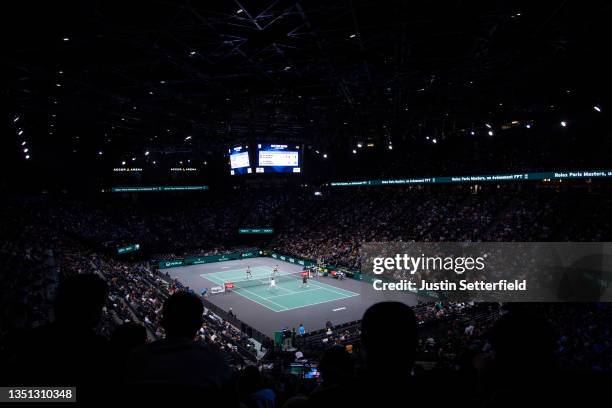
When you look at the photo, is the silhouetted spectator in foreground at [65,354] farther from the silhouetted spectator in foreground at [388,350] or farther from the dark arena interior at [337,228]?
the silhouetted spectator in foreground at [388,350]

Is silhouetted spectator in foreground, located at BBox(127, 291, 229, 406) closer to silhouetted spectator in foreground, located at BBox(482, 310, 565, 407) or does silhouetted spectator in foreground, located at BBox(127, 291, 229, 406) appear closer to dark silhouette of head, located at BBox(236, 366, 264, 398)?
silhouetted spectator in foreground, located at BBox(482, 310, 565, 407)

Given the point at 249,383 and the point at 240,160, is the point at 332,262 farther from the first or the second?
the point at 249,383

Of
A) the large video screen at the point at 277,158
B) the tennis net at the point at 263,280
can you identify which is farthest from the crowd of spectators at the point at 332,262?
the large video screen at the point at 277,158

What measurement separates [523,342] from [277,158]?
94.9 feet

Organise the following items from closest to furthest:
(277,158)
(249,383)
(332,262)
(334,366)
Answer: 1. (334,366)
2. (249,383)
3. (277,158)
4. (332,262)

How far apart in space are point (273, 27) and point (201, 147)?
30962mm

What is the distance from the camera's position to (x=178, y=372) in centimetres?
197

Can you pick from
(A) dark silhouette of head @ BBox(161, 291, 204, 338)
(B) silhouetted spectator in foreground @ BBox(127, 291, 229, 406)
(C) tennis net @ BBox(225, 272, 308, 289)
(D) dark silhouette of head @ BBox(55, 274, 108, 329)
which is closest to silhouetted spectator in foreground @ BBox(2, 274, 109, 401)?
(D) dark silhouette of head @ BBox(55, 274, 108, 329)

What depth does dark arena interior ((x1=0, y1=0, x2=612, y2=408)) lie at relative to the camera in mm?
2039

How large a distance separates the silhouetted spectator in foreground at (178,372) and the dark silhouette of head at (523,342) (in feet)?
5.05

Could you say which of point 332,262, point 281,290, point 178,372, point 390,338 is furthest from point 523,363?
point 332,262

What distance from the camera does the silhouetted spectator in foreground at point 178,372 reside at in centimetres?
193

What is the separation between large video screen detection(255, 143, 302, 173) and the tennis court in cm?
1010

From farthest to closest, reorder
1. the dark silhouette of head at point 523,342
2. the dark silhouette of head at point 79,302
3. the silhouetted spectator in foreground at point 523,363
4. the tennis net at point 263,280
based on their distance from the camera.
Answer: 1. the tennis net at point 263,280
2. the dark silhouette of head at point 79,302
3. the dark silhouette of head at point 523,342
4. the silhouetted spectator in foreground at point 523,363
